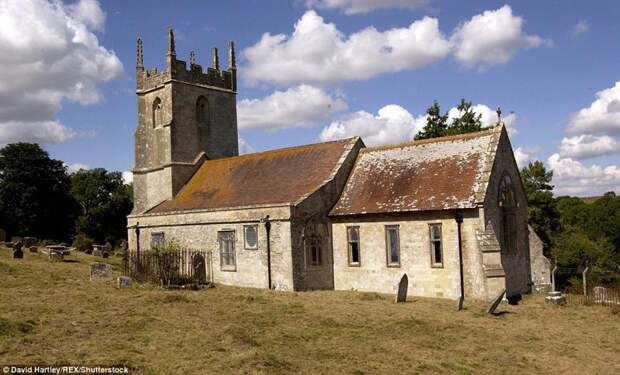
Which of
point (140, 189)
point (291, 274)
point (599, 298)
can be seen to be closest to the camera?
point (599, 298)

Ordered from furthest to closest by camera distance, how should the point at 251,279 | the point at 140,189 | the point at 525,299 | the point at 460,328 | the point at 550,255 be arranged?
the point at 550,255 → the point at 140,189 → the point at 251,279 → the point at 525,299 → the point at 460,328

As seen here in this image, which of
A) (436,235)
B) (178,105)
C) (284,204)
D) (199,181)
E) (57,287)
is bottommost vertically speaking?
(57,287)

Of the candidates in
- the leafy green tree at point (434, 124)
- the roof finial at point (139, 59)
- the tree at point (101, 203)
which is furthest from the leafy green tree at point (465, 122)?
the tree at point (101, 203)

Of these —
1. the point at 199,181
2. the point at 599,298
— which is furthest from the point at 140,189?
the point at 599,298

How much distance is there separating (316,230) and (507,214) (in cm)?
913

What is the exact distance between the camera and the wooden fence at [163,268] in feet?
84.9

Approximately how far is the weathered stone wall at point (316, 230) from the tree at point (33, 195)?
39.7 m

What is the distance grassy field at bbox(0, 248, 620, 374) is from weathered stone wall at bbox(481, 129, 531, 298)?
7.12ft

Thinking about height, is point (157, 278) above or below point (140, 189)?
below

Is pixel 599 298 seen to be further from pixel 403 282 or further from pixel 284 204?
pixel 284 204

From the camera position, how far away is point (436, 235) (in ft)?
79.8

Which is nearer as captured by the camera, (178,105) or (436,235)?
(436,235)

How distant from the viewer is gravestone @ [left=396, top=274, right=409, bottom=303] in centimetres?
2303

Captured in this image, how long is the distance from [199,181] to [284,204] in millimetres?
11623
